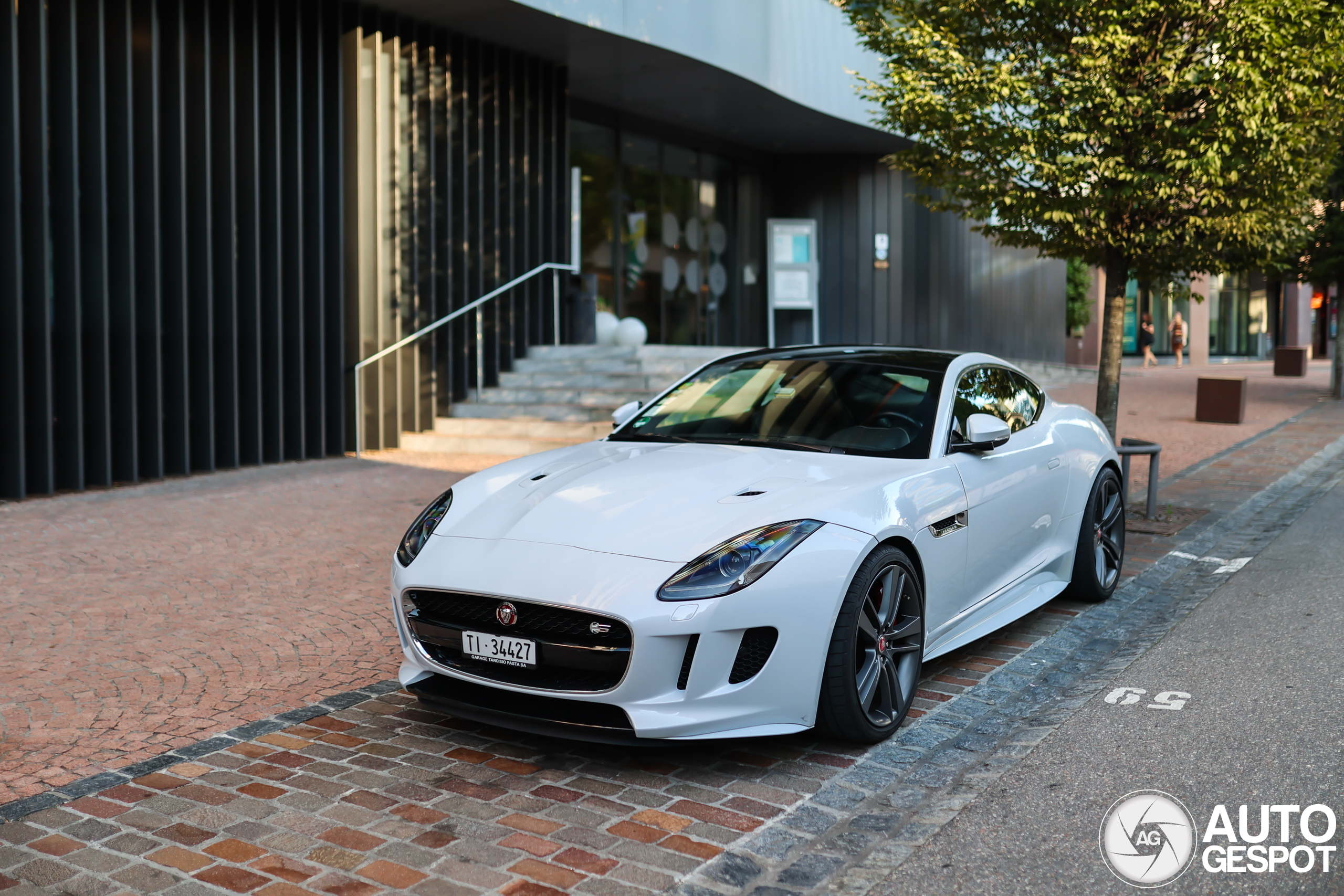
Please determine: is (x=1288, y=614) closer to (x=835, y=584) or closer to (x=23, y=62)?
(x=835, y=584)

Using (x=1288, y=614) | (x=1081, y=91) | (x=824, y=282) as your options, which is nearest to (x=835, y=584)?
(x=1288, y=614)

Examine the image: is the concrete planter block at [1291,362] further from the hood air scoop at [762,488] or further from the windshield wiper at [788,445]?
the hood air scoop at [762,488]

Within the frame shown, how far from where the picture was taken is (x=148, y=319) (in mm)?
10977

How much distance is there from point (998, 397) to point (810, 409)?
1142 millimetres

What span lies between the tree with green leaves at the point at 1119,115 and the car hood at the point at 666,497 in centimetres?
507

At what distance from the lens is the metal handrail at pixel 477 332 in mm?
13578

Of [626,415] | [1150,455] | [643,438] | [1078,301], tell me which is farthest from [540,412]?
[1078,301]

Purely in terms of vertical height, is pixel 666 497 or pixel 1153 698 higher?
pixel 666 497

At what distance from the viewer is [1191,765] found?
12.9 ft

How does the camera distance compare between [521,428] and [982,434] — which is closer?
[982,434]

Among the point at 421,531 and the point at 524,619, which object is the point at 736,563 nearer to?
the point at 524,619

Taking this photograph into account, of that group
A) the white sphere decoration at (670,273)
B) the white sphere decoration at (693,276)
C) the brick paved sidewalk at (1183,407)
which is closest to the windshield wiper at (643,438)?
the brick paved sidewalk at (1183,407)

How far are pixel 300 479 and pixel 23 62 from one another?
428 cm

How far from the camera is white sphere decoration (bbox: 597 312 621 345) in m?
18.6
